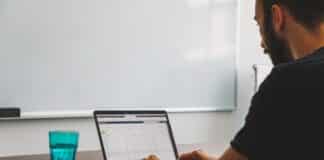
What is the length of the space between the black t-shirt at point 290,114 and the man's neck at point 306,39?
10 cm

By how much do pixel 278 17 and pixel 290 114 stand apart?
0.79ft

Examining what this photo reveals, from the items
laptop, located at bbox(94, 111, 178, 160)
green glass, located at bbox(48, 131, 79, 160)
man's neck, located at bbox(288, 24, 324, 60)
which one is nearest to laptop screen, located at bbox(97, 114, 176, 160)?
laptop, located at bbox(94, 111, 178, 160)

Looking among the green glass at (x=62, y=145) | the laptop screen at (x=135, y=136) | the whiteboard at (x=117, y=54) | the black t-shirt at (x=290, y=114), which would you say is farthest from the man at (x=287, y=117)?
the whiteboard at (x=117, y=54)

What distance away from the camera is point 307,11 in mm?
949

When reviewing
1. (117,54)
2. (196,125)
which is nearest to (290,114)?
(117,54)

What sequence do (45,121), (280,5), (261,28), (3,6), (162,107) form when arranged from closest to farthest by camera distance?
(280,5) < (261,28) < (3,6) < (45,121) < (162,107)

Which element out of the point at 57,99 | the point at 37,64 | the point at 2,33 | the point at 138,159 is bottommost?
the point at 138,159

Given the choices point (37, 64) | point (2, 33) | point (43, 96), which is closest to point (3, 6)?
point (2, 33)

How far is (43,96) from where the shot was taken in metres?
1.98

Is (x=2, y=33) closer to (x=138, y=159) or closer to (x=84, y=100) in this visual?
(x=84, y=100)

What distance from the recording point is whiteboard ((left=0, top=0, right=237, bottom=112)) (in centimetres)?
194

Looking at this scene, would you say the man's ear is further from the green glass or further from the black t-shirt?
the green glass

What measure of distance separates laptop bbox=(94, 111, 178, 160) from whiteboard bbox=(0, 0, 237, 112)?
767 mm

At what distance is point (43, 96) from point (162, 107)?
0.58 meters
